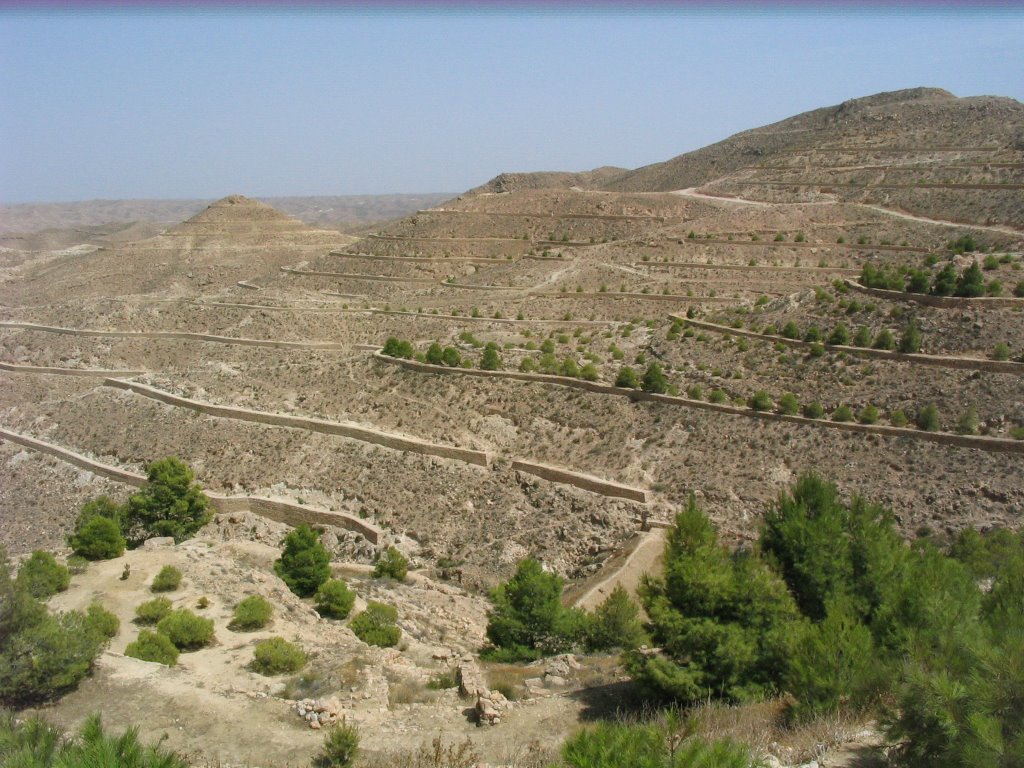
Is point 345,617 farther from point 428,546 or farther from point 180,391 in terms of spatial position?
point 180,391

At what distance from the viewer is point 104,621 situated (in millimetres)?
15477

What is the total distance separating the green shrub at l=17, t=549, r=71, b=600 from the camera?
15977 mm

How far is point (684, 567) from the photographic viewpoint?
12.6m

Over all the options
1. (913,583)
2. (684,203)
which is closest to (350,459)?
(913,583)

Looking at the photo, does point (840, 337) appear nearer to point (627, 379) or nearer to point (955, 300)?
point (955, 300)

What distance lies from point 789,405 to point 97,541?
60.3ft

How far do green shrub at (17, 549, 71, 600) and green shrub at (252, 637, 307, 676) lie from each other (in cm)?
460

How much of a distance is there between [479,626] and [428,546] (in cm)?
475

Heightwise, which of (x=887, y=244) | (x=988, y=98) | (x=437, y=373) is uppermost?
(x=988, y=98)

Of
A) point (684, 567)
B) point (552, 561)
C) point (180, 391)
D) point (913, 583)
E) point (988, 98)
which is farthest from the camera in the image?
point (988, 98)

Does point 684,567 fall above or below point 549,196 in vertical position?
below

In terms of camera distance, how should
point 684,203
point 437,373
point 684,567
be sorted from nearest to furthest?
point 684,567, point 437,373, point 684,203

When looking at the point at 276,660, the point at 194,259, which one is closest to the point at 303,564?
the point at 276,660

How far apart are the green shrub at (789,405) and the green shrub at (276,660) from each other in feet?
49.7
